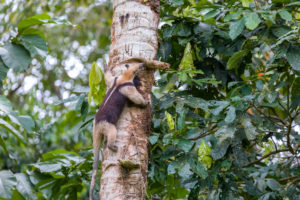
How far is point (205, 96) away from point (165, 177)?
1061mm

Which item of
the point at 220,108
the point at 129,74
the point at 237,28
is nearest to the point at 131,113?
the point at 129,74

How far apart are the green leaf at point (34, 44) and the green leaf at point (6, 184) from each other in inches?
45.5

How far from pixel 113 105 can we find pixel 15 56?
3.91ft

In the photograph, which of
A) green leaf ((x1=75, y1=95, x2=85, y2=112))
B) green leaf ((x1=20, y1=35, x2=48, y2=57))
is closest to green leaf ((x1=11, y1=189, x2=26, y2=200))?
green leaf ((x1=75, y1=95, x2=85, y2=112))

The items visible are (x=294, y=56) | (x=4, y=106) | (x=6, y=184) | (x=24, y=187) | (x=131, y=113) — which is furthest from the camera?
(x=24, y=187)

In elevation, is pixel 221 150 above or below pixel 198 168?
above

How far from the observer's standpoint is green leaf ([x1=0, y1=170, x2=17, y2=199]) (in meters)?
3.18

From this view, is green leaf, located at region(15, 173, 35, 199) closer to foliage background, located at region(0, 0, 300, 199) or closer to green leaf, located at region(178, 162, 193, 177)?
foliage background, located at region(0, 0, 300, 199)

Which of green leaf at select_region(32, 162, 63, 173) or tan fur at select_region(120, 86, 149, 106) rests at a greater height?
tan fur at select_region(120, 86, 149, 106)

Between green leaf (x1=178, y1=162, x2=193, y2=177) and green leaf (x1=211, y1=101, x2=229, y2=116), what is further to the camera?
green leaf (x1=211, y1=101, x2=229, y2=116)

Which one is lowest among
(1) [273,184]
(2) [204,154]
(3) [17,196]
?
(3) [17,196]

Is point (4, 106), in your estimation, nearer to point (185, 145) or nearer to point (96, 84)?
point (96, 84)

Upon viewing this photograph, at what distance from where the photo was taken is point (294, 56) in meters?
3.42

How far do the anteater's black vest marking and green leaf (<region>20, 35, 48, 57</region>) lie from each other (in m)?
0.93
